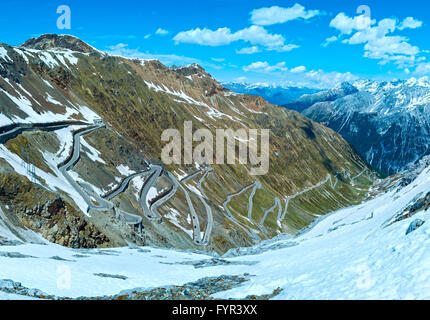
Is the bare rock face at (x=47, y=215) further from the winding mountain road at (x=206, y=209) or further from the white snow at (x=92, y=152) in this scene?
the white snow at (x=92, y=152)

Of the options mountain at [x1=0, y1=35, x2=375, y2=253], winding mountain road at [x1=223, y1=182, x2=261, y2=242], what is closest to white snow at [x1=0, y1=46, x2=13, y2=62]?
mountain at [x1=0, y1=35, x2=375, y2=253]

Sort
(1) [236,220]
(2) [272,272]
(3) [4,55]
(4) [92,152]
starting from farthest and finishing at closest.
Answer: (1) [236,220] → (3) [4,55] → (4) [92,152] → (2) [272,272]

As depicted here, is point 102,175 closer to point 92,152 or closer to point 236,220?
point 92,152

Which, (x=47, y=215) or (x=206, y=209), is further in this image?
(x=206, y=209)

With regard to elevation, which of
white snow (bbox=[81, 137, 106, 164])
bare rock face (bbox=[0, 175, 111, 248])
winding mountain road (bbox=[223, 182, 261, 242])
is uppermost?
white snow (bbox=[81, 137, 106, 164])

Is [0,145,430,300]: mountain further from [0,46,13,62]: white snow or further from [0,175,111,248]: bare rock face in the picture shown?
[0,46,13,62]: white snow

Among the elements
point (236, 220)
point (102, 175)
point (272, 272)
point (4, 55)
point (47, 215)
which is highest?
point (4, 55)

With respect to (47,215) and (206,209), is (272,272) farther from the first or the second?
(206,209)

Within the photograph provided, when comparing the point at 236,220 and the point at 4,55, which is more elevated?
the point at 4,55

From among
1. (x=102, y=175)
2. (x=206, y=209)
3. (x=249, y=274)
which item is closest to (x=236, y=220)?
(x=206, y=209)

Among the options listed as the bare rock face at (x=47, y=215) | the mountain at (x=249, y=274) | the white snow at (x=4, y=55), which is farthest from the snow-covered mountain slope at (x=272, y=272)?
the white snow at (x=4, y=55)

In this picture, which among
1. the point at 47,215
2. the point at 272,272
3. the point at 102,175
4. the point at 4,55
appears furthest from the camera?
the point at 4,55
